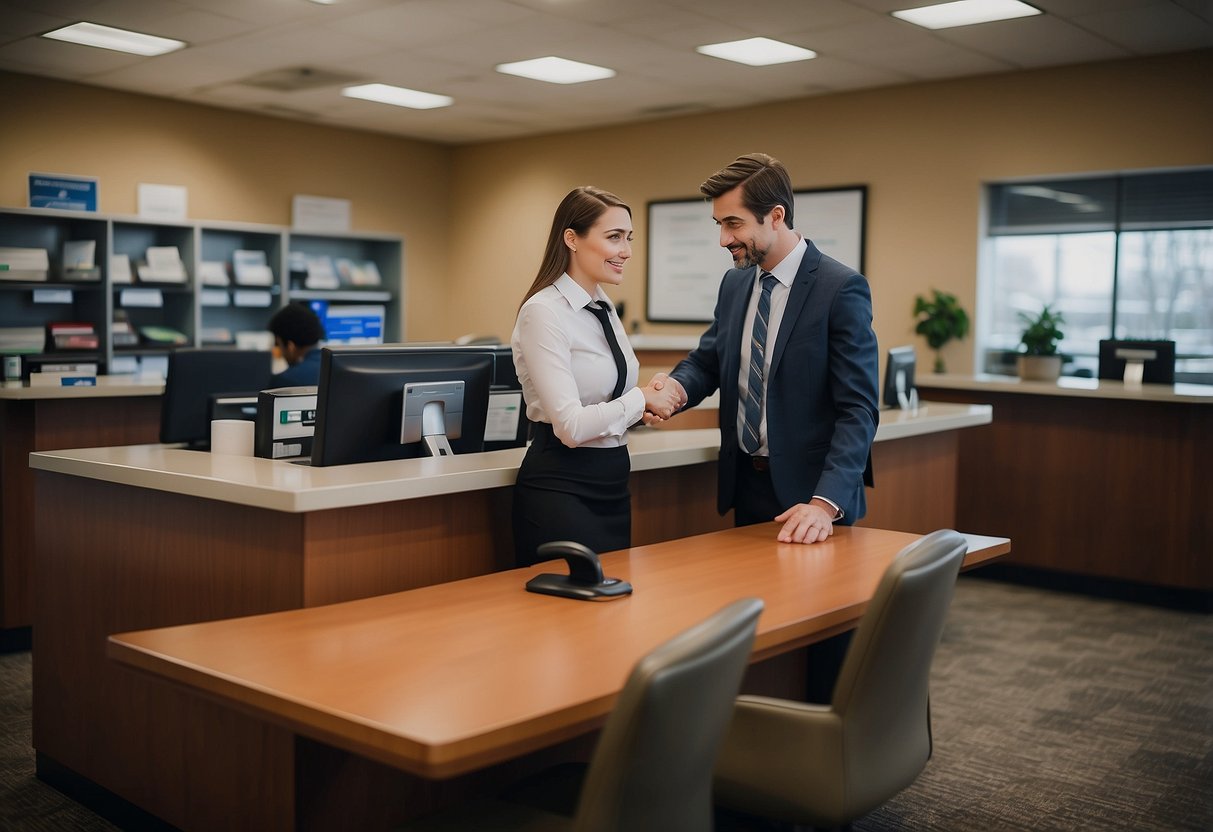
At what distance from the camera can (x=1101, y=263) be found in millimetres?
6602

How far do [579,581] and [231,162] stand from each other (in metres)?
7.06

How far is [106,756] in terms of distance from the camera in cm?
267

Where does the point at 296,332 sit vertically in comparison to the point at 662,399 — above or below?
above

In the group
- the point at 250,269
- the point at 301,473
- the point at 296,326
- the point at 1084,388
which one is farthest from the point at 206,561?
the point at 250,269

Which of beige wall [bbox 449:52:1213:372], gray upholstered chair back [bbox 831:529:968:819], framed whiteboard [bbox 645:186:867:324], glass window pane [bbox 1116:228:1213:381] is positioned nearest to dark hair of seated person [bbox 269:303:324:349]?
gray upholstered chair back [bbox 831:529:968:819]

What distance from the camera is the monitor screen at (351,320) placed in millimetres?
8383

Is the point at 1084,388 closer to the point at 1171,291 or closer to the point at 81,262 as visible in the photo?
the point at 1171,291

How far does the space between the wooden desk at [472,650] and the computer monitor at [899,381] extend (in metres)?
2.43

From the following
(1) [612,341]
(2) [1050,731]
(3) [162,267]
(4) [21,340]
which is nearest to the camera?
(1) [612,341]

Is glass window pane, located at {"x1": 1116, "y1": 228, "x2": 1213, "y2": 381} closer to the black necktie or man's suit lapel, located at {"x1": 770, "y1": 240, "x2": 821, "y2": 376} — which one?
man's suit lapel, located at {"x1": 770, "y1": 240, "x2": 821, "y2": 376}

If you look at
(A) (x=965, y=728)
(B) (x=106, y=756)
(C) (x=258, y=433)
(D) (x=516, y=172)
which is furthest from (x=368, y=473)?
(D) (x=516, y=172)

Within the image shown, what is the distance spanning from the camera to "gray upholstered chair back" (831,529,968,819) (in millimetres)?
1732

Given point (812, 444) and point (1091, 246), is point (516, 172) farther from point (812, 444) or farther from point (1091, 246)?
point (812, 444)

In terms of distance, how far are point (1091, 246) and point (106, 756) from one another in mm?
6002
